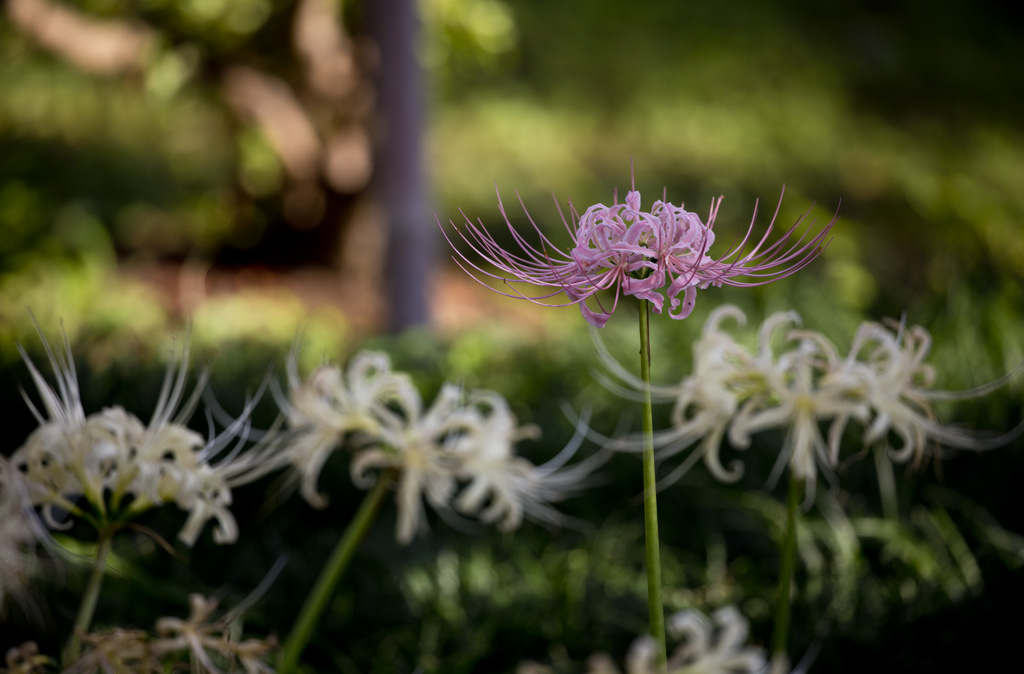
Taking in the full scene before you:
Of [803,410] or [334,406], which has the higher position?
[803,410]

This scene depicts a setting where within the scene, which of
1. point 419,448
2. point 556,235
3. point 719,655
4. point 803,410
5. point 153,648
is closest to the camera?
point 719,655

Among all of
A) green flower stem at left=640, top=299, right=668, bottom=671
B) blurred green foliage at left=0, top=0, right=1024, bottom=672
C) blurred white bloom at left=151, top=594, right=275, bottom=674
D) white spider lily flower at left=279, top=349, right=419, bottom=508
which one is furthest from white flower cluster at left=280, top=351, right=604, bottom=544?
green flower stem at left=640, top=299, right=668, bottom=671

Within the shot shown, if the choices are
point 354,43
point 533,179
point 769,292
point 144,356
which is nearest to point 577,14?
point 533,179

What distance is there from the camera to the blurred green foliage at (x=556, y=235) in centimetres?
194

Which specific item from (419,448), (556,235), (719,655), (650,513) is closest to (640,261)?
(650,513)

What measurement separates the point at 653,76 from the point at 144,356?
742 cm

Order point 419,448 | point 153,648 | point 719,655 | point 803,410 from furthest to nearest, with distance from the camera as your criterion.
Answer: point 419,448 → point 803,410 → point 153,648 → point 719,655

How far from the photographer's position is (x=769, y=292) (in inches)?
141

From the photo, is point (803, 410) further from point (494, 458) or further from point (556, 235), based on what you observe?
point (556, 235)

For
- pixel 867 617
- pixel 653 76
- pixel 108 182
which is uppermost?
pixel 653 76

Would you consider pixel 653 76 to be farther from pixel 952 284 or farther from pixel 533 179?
pixel 952 284

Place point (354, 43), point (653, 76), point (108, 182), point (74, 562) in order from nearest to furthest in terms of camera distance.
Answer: point (74, 562) → point (354, 43) → point (108, 182) → point (653, 76)

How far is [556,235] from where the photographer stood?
6.25 m

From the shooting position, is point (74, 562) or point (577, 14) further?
point (577, 14)
